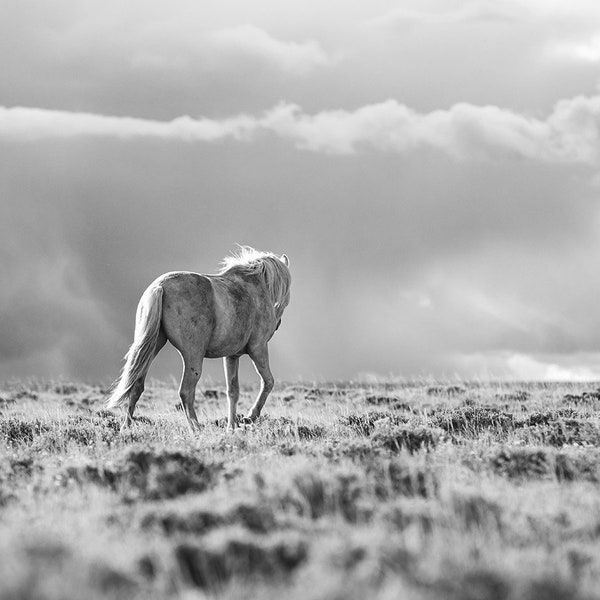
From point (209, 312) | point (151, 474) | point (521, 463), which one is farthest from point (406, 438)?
point (209, 312)

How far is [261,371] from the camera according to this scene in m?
14.2

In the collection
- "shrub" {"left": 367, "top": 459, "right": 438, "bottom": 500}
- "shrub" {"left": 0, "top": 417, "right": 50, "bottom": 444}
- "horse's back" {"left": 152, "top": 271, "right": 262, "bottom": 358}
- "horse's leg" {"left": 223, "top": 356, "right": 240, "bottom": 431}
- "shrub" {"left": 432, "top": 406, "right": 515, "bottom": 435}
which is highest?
"horse's back" {"left": 152, "top": 271, "right": 262, "bottom": 358}

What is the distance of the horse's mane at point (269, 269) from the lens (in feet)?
47.7

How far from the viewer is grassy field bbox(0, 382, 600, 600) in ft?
15.1

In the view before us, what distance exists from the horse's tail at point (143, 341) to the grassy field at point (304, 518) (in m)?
1.83

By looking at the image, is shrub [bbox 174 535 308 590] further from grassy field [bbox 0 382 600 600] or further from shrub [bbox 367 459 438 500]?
shrub [bbox 367 459 438 500]

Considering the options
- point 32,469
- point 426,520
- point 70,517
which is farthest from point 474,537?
point 32,469

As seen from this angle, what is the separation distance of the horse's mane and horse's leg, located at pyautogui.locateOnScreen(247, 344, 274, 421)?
1.10m

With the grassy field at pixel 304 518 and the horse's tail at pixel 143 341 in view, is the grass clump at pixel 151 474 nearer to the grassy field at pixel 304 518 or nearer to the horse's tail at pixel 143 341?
the grassy field at pixel 304 518

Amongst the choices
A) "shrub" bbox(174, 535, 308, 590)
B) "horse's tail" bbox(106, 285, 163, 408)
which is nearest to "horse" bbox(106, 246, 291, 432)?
"horse's tail" bbox(106, 285, 163, 408)

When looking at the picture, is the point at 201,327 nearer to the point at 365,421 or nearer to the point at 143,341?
the point at 143,341

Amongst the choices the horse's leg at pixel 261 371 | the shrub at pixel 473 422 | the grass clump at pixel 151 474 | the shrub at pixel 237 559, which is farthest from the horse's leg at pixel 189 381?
the shrub at pixel 237 559

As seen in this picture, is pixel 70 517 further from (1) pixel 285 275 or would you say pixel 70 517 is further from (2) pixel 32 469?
(1) pixel 285 275

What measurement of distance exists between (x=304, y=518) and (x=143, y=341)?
7073mm
